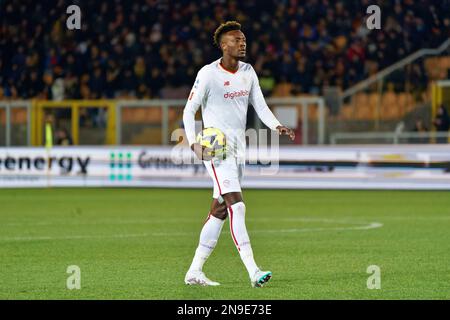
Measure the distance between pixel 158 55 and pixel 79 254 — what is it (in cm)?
2180

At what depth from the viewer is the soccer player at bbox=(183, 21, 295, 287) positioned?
9484 millimetres

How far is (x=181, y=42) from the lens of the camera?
34188 millimetres

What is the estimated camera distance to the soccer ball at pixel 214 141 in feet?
31.0

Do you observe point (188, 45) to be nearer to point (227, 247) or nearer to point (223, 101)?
point (227, 247)

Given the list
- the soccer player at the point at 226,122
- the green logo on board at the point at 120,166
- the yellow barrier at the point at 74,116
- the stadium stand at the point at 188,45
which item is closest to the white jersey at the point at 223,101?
the soccer player at the point at 226,122

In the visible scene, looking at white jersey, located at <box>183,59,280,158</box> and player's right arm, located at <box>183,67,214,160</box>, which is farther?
white jersey, located at <box>183,59,280,158</box>

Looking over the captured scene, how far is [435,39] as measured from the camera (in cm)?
3070

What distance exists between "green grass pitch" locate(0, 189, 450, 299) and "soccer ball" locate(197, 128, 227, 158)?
1104 millimetres

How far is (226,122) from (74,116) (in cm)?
2027

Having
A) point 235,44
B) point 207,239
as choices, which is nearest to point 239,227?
point 207,239

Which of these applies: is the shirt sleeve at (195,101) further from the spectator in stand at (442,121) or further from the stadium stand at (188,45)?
the stadium stand at (188,45)

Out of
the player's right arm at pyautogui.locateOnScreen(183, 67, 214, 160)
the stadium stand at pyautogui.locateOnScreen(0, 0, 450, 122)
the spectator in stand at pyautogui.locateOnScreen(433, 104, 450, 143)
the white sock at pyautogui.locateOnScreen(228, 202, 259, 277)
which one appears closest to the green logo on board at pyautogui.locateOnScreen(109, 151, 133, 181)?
the stadium stand at pyautogui.locateOnScreen(0, 0, 450, 122)

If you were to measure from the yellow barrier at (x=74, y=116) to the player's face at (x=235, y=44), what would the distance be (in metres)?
19.6

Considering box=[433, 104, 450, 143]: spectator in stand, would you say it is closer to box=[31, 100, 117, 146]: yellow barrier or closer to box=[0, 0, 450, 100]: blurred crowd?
box=[0, 0, 450, 100]: blurred crowd
